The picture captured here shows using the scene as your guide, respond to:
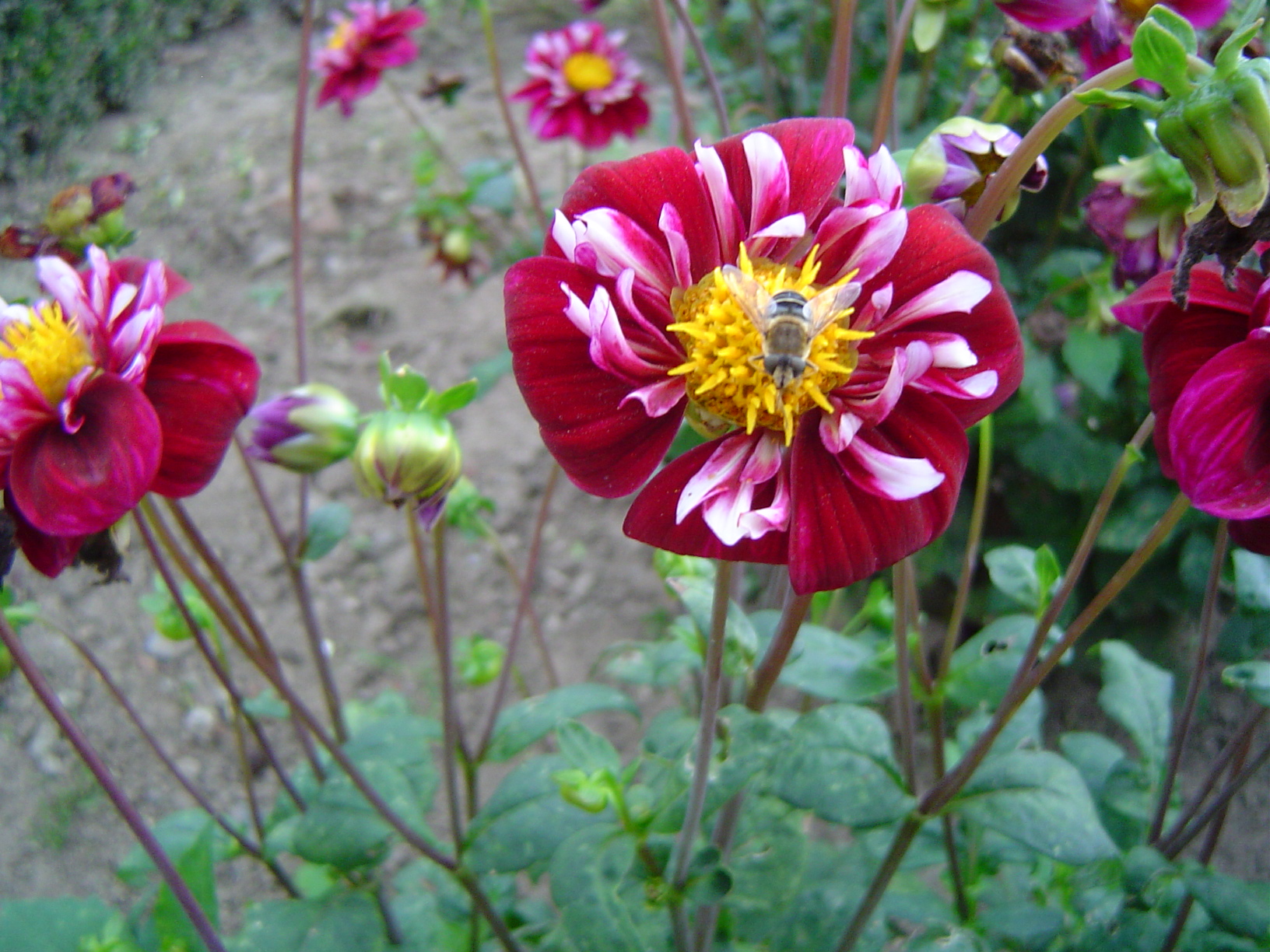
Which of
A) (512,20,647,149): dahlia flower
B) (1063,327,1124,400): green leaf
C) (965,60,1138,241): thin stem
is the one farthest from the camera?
(512,20,647,149): dahlia flower

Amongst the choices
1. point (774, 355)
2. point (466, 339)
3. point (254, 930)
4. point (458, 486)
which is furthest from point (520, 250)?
point (774, 355)

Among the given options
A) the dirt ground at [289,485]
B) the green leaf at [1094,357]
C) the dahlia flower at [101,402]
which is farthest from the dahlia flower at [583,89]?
the dahlia flower at [101,402]

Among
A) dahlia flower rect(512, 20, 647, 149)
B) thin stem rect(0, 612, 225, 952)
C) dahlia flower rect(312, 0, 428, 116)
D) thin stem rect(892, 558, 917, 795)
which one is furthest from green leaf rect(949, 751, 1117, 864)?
dahlia flower rect(312, 0, 428, 116)

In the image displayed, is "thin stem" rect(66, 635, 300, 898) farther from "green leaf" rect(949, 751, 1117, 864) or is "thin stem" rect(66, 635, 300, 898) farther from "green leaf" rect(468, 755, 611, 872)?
"green leaf" rect(949, 751, 1117, 864)

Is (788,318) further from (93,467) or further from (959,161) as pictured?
(93,467)

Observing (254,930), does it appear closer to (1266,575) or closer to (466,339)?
(1266,575)

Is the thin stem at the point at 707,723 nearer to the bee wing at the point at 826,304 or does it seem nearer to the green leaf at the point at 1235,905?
the bee wing at the point at 826,304

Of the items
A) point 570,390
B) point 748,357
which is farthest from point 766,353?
point 570,390
